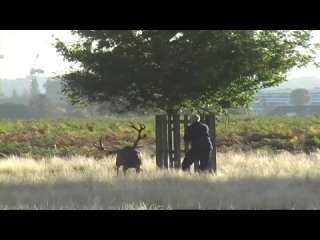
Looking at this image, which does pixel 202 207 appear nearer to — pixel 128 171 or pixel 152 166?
pixel 128 171

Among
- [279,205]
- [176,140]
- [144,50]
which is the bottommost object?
[279,205]

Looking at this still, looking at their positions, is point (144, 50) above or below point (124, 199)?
above

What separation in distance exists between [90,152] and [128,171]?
505 inches

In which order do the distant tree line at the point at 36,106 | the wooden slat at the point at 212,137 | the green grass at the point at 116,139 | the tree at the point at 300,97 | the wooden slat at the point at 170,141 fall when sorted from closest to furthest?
1. the wooden slat at the point at 212,137
2. the wooden slat at the point at 170,141
3. the green grass at the point at 116,139
4. the tree at the point at 300,97
5. the distant tree line at the point at 36,106

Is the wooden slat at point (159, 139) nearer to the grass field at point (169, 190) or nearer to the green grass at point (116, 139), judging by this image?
the grass field at point (169, 190)

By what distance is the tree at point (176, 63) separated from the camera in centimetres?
1539

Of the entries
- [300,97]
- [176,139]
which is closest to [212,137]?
[176,139]

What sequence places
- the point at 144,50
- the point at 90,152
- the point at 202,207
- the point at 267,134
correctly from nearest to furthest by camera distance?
the point at 202,207 → the point at 144,50 → the point at 90,152 → the point at 267,134

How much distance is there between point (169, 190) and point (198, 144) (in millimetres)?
3383

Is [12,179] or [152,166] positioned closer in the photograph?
[12,179]

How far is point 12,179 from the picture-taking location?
14.7m

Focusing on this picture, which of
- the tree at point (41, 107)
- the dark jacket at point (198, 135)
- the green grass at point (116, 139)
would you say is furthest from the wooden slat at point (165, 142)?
the tree at point (41, 107)

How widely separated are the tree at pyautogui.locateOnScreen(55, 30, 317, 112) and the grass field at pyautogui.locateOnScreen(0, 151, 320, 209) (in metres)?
2.22

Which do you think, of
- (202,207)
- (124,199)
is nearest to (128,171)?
(124,199)
